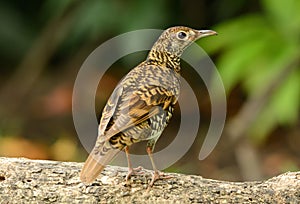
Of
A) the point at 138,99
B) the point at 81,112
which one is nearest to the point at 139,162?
the point at 81,112

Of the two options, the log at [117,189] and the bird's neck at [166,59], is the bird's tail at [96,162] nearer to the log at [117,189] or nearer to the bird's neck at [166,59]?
the log at [117,189]

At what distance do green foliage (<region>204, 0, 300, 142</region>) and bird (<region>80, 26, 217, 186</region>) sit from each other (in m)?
3.17

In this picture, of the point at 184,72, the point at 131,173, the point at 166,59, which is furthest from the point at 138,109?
the point at 184,72

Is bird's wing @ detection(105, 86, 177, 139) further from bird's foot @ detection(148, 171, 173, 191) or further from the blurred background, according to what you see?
the blurred background

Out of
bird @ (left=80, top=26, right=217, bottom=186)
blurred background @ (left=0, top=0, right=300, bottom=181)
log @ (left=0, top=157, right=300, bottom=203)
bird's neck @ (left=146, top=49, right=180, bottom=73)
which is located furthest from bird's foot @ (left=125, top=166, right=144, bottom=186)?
blurred background @ (left=0, top=0, right=300, bottom=181)

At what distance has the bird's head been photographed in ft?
14.1

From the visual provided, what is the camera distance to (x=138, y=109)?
410 cm

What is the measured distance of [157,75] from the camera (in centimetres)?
429

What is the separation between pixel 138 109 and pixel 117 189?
554 mm

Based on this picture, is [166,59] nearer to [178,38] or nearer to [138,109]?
[178,38]

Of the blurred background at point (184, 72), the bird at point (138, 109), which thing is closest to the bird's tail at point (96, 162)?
the bird at point (138, 109)

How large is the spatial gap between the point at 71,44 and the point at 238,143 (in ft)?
7.79

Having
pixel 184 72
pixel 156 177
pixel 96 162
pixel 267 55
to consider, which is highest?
pixel 184 72

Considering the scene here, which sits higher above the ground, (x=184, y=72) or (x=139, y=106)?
(x=184, y=72)
